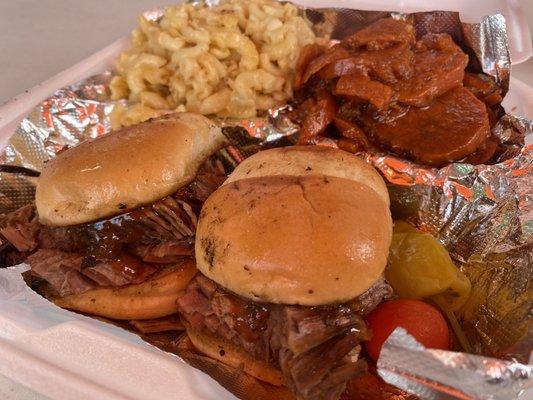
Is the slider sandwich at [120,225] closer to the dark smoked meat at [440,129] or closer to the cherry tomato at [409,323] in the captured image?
the cherry tomato at [409,323]

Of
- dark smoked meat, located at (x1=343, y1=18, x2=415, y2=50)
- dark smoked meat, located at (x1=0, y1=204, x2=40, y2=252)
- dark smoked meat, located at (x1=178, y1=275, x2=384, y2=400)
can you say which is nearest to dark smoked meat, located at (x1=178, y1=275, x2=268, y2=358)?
dark smoked meat, located at (x1=178, y1=275, x2=384, y2=400)

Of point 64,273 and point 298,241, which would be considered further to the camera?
point 64,273

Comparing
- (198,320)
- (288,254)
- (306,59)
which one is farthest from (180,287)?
(306,59)

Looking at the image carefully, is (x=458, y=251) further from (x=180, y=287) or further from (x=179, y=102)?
(x=179, y=102)

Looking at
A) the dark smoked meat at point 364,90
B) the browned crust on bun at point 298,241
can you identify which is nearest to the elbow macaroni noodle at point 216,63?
the dark smoked meat at point 364,90

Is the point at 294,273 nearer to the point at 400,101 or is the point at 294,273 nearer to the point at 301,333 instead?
the point at 301,333

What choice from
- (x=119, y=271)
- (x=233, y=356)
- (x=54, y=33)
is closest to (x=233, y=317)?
(x=233, y=356)
